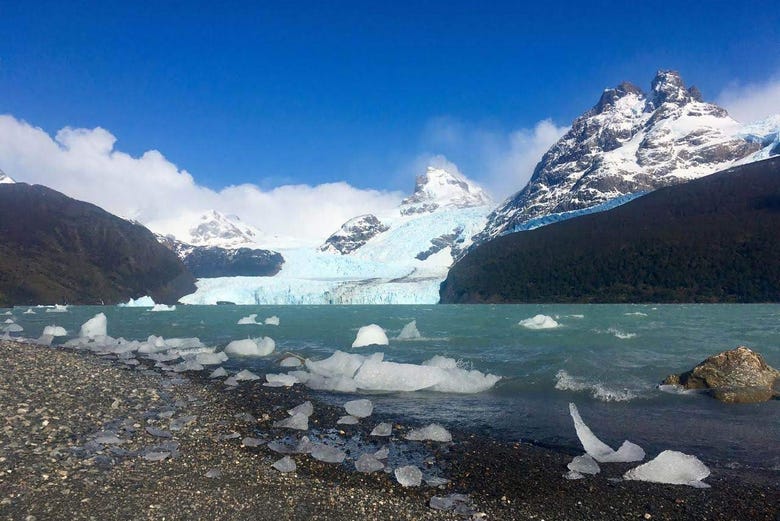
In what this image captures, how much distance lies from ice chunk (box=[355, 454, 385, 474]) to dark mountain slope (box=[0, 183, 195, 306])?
5559 inches

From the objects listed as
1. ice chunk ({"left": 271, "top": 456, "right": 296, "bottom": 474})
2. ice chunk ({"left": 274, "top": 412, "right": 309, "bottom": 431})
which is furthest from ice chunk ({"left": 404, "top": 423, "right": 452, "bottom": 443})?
ice chunk ({"left": 271, "top": 456, "right": 296, "bottom": 474})

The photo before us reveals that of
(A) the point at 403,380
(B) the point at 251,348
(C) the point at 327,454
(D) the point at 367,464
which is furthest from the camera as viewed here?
(B) the point at 251,348

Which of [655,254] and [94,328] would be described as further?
[655,254]

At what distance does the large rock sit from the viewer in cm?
1466

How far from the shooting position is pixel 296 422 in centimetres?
1196

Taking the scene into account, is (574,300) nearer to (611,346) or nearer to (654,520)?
(611,346)

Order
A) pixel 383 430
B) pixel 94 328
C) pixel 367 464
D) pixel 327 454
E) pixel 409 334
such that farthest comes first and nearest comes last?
pixel 94 328, pixel 409 334, pixel 383 430, pixel 327 454, pixel 367 464

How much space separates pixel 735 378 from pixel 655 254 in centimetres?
12200

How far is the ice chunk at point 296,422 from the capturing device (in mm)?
11844

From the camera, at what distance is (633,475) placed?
882 centimetres

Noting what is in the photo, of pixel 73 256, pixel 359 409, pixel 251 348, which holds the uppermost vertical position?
pixel 73 256

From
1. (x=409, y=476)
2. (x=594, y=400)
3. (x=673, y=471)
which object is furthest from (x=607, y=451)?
(x=594, y=400)

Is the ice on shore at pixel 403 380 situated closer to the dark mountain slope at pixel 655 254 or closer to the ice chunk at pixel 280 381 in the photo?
the ice chunk at pixel 280 381

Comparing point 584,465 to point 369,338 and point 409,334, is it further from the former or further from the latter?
point 409,334
